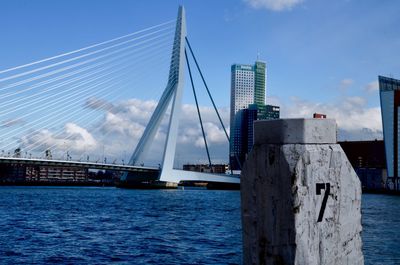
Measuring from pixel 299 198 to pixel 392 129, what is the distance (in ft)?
205

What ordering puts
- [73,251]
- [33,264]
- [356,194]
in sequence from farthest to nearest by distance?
[73,251], [33,264], [356,194]

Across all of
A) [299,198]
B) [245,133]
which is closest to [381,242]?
[299,198]

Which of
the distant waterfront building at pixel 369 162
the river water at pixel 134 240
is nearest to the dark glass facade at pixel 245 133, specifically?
the distant waterfront building at pixel 369 162

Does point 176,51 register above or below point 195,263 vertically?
above

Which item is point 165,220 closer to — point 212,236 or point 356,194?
point 212,236

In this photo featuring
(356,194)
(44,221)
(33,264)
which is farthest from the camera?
(44,221)

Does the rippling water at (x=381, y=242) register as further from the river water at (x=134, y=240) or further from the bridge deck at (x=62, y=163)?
the bridge deck at (x=62, y=163)

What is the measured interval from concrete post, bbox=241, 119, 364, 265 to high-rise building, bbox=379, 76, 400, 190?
61611 mm

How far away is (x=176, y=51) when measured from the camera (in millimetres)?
50438

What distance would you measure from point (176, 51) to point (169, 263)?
41.0 m

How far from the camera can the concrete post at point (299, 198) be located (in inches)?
86.4

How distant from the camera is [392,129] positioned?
60.3 m

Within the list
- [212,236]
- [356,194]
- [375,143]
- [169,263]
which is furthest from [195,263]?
[375,143]

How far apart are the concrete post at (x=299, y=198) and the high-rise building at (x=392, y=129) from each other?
202ft
